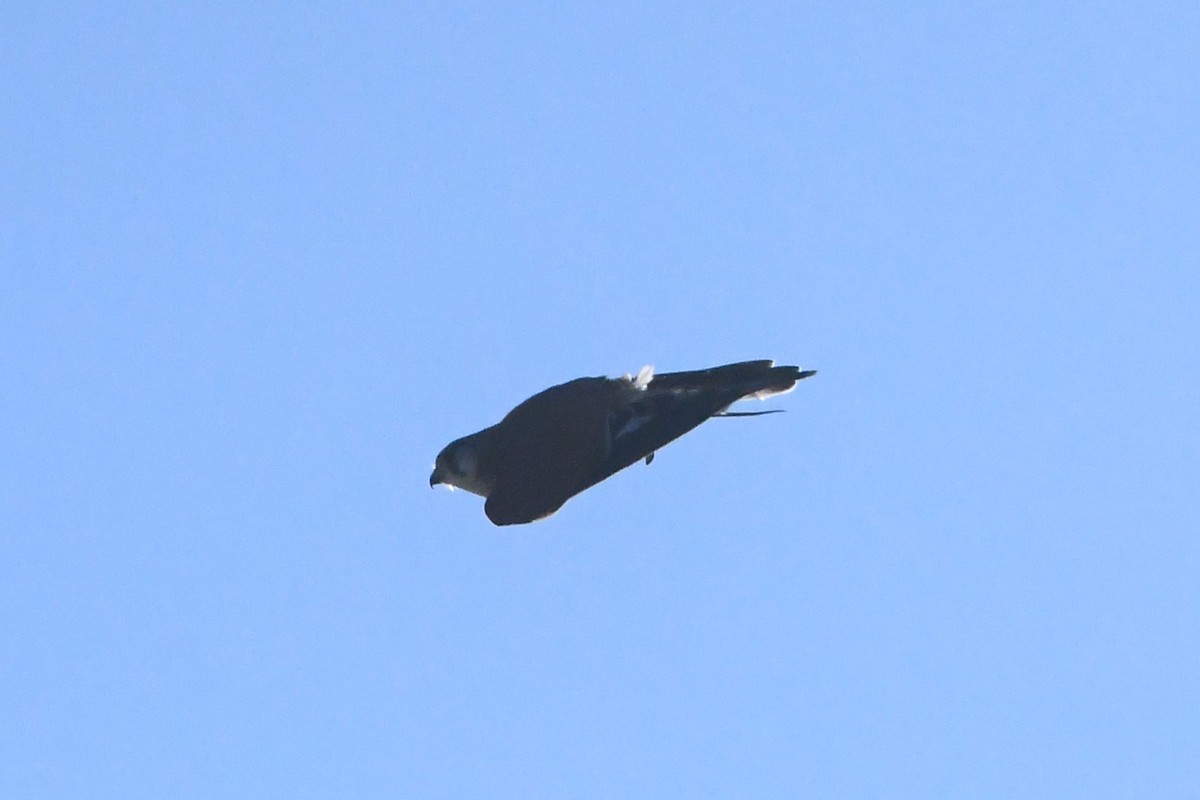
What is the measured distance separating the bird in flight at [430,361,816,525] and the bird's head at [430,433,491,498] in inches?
12.7

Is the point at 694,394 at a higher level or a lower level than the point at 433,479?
lower

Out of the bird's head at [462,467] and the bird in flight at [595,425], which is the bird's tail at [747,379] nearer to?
the bird in flight at [595,425]

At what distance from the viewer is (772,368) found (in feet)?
46.6

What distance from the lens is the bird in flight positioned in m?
14.1

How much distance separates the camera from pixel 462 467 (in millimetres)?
15609

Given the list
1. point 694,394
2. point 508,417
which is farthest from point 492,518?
point 694,394

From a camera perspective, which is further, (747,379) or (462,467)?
(462,467)

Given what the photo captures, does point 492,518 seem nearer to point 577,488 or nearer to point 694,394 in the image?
point 577,488

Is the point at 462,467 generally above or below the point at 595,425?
above

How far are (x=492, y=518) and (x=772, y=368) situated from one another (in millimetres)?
2384

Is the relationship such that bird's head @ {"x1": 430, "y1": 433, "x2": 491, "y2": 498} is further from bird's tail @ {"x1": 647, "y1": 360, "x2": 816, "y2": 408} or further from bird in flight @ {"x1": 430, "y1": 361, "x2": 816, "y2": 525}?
bird's tail @ {"x1": 647, "y1": 360, "x2": 816, "y2": 408}

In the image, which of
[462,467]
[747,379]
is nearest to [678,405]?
[747,379]

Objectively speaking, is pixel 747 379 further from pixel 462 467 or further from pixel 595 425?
pixel 462 467

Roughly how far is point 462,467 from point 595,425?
1.67 m
